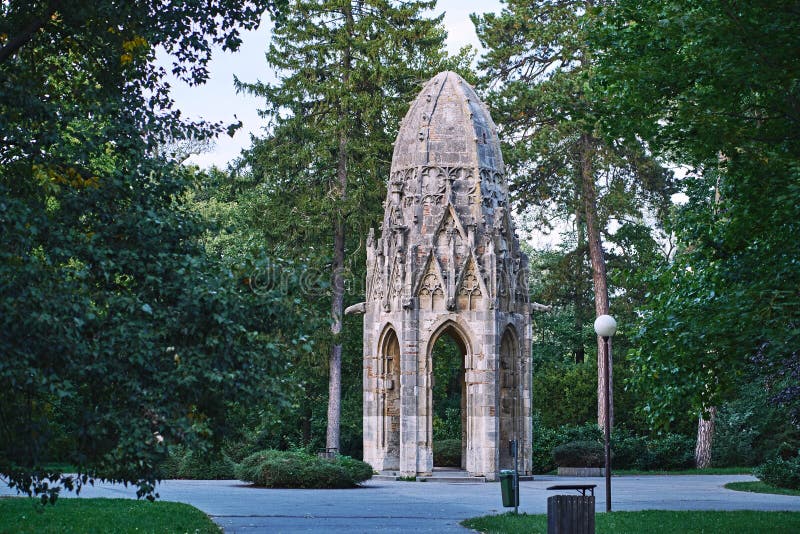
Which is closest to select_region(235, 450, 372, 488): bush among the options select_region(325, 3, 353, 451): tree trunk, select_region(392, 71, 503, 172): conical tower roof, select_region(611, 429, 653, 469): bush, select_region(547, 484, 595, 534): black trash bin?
select_region(392, 71, 503, 172): conical tower roof

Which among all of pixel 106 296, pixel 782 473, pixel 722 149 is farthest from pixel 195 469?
pixel 106 296

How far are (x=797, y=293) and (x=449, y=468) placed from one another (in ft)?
64.3

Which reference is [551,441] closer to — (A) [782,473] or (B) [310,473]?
(A) [782,473]

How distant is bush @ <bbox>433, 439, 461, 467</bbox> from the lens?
31891 mm

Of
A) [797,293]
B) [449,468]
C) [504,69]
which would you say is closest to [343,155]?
[504,69]

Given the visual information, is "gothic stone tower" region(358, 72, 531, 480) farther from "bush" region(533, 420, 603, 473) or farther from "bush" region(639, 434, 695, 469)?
"bush" region(639, 434, 695, 469)

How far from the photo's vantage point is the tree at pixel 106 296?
30.8 ft

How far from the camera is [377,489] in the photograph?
23500 mm

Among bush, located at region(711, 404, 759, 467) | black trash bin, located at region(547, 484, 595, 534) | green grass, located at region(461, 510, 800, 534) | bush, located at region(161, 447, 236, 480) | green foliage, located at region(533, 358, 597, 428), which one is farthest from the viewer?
green foliage, located at region(533, 358, 597, 428)

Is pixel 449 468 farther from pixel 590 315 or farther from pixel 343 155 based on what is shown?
pixel 590 315

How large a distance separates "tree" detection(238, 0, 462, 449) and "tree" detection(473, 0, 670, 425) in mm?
2860

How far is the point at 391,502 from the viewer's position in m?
19.6

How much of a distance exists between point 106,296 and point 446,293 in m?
17.4

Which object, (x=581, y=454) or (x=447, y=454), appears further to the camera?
(x=447, y=454)
